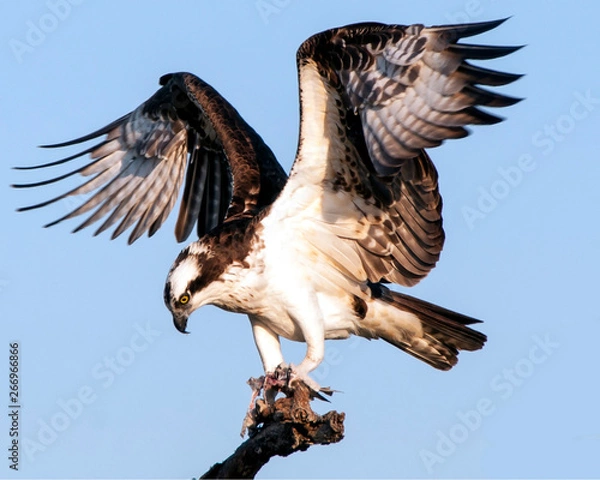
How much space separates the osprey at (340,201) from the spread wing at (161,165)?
0.02 metres

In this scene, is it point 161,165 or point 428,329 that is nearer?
point 428,329

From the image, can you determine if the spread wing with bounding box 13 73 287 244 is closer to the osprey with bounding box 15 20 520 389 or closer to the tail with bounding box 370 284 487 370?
the osprey with bounding box 15 20 520 389

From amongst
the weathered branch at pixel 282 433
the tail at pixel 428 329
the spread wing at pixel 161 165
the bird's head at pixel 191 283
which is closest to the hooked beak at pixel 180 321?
the bird's head at pixel 191 283

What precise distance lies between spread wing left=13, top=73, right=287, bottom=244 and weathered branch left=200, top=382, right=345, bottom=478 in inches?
141

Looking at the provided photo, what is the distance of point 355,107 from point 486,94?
1057mm

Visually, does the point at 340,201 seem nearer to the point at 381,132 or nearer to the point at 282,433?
the point at 381,132

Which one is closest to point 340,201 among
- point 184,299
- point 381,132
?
point 381,132

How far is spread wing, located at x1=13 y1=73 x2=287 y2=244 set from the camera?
444 inches

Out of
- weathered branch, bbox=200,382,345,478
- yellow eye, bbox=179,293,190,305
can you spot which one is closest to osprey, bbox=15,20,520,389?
yellow eye, bbox=179,293,190,305

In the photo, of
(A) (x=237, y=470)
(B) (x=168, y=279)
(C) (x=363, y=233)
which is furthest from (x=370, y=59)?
(A) (x=237, y=470)

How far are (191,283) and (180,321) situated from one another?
340 mm

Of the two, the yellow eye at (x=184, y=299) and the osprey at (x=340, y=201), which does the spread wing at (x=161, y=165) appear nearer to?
the osprey at (x=340, y=201)

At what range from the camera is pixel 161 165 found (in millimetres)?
11641

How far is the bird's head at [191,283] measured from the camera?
29.4 ft
